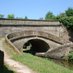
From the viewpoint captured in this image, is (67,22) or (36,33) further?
(67,22)

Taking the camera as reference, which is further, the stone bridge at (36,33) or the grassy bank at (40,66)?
the stone bridge at (36,33)

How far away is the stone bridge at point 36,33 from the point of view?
38625 millimetres

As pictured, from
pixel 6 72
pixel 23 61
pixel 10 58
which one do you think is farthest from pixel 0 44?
pixel 6 72

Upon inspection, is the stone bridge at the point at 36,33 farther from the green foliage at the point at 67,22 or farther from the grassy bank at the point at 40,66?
the grassy bank at the point at 40,66

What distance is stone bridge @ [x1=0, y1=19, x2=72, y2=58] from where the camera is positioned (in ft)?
127

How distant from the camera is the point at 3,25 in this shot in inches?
1620

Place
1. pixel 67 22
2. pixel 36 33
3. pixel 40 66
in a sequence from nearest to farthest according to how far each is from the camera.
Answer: pixel 40 66
pixel 36 33
pixel 67 22

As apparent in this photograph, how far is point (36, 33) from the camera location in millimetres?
41125

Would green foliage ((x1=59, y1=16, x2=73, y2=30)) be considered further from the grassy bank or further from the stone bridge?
the grassy bank

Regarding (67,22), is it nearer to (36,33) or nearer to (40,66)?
(36,33)

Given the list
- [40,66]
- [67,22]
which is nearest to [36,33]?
[67,22]

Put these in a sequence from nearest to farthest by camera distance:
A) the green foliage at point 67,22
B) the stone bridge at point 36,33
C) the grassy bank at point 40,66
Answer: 1. the grassy bank at point 40,66
2. the stone bridge at point 36,33
3. the green foliage at point 67,22

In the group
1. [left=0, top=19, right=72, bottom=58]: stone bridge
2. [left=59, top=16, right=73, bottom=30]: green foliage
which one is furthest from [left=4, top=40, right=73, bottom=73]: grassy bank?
A: [left=59, top=16, right=73, bottom=30]: green foliage

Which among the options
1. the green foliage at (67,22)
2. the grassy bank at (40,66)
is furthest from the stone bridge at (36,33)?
the grassy bank at (40,66)
